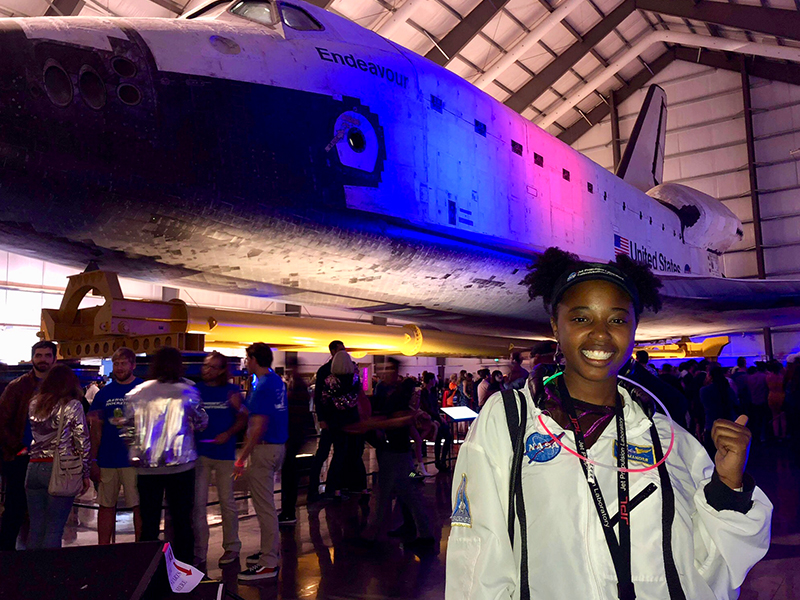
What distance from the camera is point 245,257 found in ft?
12.5

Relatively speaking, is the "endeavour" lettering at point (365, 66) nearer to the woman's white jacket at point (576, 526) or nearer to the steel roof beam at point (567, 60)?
the woman's white jacket at point (576, 526)

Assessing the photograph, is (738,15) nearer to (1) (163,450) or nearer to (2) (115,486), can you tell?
(1) (163,450)

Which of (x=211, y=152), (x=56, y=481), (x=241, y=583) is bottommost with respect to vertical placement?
(x=241, y=583)

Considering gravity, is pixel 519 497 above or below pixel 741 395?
below

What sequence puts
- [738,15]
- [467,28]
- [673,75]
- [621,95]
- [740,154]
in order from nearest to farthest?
1. [738,15]
2. [467,28]
3. [740,154]
4. [673,75]
5. [621,95]

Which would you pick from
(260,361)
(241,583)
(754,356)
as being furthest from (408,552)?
(754,356)

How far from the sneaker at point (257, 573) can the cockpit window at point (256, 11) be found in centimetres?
354

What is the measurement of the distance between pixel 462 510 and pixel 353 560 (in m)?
3.15

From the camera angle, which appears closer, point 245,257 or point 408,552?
point 245,257

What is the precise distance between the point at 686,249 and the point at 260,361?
8.62m

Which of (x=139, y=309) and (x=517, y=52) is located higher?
(x=517, y=52)

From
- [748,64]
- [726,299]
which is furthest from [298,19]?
[748,64]

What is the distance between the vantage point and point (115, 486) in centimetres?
391

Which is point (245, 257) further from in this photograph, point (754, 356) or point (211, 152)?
point (754, 356)
